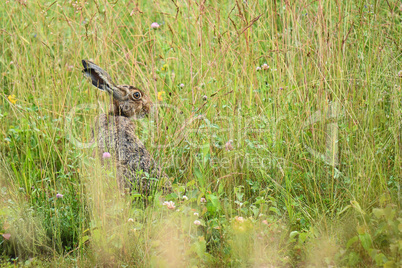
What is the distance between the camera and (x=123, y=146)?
3590 millimetres

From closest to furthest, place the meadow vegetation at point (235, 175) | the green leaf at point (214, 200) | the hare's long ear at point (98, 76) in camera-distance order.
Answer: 1. the meadow vegetation at point (235, 175)
2. the green leaf at point (214, 200)
3. the hare's long ear at point (98, 76)

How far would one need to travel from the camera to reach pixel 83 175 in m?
3.07

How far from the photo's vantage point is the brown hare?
341 cm

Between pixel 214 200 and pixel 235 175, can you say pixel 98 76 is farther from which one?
pixel 214 200

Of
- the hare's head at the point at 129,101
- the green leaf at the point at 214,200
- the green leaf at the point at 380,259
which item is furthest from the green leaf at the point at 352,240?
the hare's head at the point at 129,101

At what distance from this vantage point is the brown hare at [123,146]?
11.2ft

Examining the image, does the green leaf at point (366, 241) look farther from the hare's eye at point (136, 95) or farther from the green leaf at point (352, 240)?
the hare's eye at point (136, 95)

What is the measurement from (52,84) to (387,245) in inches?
125

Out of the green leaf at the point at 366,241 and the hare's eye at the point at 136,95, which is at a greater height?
the hare's eye at the point at 136,95

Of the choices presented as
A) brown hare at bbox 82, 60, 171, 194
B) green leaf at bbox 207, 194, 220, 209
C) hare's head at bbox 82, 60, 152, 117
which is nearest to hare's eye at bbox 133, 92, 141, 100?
hare's head at bbox 82, 60, 152, 117

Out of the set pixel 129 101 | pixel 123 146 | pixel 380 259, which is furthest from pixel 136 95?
pixel 380 259

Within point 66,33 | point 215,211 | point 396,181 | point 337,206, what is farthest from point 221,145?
point 66,33

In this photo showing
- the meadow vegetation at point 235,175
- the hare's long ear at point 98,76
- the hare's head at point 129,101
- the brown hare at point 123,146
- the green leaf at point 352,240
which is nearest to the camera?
the green leaf at point 352,240

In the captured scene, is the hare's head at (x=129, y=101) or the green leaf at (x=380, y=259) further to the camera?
the hare's head at (x=129, y=101)
